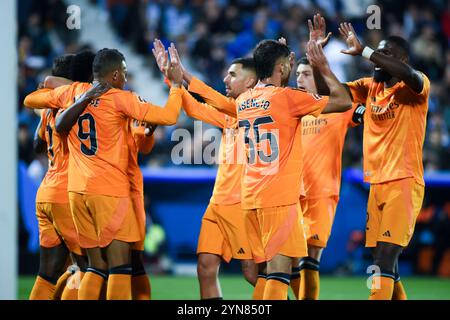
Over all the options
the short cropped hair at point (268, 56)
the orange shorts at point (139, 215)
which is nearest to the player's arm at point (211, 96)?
the short cropped hair at point (268, 56)

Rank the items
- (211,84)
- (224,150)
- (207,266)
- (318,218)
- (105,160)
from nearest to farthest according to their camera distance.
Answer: (105,160) → (207,266) → (224,150) → (318,218) → (211,84)

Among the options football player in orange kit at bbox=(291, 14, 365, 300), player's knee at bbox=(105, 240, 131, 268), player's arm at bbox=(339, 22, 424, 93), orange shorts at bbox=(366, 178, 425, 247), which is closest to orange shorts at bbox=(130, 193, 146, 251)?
player's knee at bbox=(105, 240, 131, 268)

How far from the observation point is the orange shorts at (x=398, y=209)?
7301 millimetres

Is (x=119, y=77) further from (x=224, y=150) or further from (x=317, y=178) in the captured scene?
(x=317, y=178)

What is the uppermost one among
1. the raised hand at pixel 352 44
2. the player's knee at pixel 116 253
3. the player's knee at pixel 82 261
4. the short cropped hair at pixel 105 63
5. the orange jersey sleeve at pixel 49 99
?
the raised hand at pixel 352 44

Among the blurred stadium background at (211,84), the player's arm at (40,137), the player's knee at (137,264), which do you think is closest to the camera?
the player's knee at (137,264)

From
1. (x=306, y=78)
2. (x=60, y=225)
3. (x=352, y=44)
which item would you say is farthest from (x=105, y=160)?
(x=306, y=78)

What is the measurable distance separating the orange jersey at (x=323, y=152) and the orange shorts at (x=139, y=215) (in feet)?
5.67

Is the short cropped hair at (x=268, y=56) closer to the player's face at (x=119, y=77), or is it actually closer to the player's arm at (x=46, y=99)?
the player's face at (x=119, y=77)

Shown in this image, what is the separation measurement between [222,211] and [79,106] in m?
1.57

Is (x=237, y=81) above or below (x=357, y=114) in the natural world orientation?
above

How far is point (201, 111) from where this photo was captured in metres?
7.74

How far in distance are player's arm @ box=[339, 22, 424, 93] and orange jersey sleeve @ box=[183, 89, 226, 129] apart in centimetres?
135
